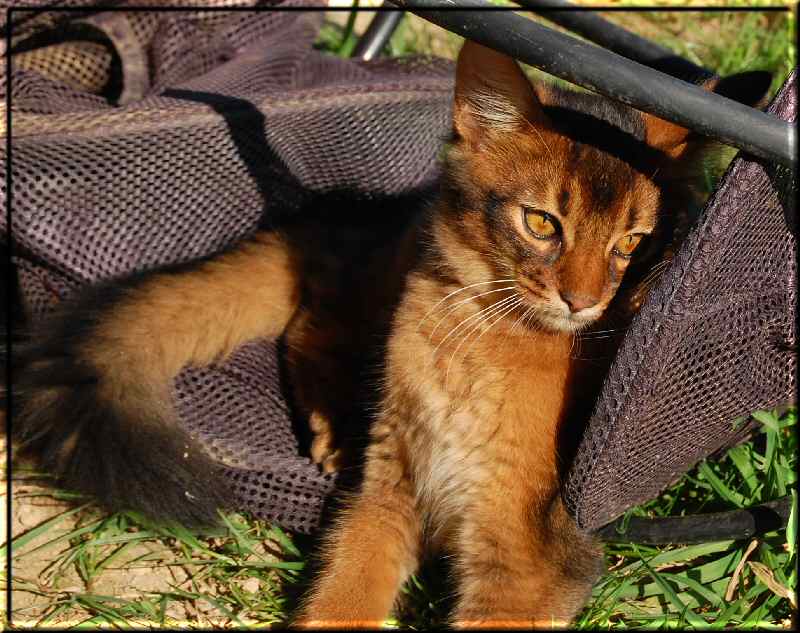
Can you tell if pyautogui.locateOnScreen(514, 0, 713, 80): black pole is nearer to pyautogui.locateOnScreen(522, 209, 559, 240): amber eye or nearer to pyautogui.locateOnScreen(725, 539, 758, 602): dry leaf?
pyautogui.locateOnScreen(522, 209, 559, 240): amber eye

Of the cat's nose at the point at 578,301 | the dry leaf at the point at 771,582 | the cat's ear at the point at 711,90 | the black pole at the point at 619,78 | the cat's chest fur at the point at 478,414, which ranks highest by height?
the black pole at the point at 619,78

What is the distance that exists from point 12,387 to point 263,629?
2.51ft

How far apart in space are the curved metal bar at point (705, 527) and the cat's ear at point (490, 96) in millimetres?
818

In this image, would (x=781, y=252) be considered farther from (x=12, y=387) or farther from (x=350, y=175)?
(x=12, y=387)

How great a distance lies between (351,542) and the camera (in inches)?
70.4

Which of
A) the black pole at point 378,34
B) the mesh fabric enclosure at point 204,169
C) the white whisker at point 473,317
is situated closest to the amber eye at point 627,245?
the white whisker at point 473,317

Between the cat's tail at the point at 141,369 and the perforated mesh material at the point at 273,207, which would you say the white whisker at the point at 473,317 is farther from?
the cat's tail at the point at 141,369

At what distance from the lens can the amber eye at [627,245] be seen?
1.62 meters

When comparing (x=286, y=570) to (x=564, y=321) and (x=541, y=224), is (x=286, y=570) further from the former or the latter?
(x=541, y=224)

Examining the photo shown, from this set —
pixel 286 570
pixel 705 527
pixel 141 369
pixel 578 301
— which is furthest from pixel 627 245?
pixel 141 369

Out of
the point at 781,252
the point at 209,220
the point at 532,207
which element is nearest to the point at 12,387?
the point at 209,220

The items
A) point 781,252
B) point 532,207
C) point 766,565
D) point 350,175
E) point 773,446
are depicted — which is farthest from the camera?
point 350,175

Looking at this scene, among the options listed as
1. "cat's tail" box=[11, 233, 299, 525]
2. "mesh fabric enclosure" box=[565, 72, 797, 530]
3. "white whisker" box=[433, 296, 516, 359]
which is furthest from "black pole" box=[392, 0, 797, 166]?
"cat's tail" box=[11, 233, 299, 525]

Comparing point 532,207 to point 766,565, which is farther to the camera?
point 766,565
